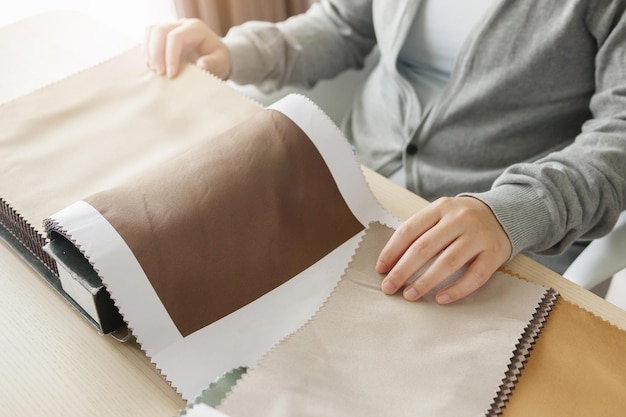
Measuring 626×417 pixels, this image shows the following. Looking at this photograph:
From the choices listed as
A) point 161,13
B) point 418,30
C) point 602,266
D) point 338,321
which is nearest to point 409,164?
point 418,30

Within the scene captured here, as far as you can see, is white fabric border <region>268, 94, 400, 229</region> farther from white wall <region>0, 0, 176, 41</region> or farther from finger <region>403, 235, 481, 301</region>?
white wall <region>0, 0, 176, 41</region>

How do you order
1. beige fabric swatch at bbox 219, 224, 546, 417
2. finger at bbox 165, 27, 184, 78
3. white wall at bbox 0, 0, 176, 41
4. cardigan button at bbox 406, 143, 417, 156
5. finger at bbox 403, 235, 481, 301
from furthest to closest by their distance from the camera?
white wall at bbox 0, 0, 176, 41, cardigan button at bbox 406, 143, 417, 156, finger at bbox 165, 27, 184, 78, finger at bbox 403, 235, 481, 301, beige fabric swatch at bbox 219, 224, 546, 417

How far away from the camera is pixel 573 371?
57 centimetres

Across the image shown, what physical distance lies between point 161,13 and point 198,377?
3.78 ft

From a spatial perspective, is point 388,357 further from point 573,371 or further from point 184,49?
point 184,49

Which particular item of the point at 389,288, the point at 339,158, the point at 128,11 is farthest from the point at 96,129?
the point at 128,11

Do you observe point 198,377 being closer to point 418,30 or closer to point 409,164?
point 409,164

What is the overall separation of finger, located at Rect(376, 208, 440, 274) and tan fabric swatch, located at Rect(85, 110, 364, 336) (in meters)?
0.05

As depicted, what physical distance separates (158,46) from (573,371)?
64 cm

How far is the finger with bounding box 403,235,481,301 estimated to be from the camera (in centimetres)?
64

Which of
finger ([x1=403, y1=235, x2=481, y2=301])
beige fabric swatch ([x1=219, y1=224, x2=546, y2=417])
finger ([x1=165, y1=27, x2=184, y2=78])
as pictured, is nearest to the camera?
beige fabric swatch ([x1=219, y1=224, x2=546, y2=417])

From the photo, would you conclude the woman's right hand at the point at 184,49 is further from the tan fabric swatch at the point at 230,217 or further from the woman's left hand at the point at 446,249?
the woman's left hand at the point at 446,249

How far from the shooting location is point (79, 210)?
0.59 meters

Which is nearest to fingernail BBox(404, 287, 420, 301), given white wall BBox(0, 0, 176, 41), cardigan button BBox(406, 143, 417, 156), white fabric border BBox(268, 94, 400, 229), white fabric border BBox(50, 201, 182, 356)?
Result: white fabric border BBox(268, 94, 400, 229)
